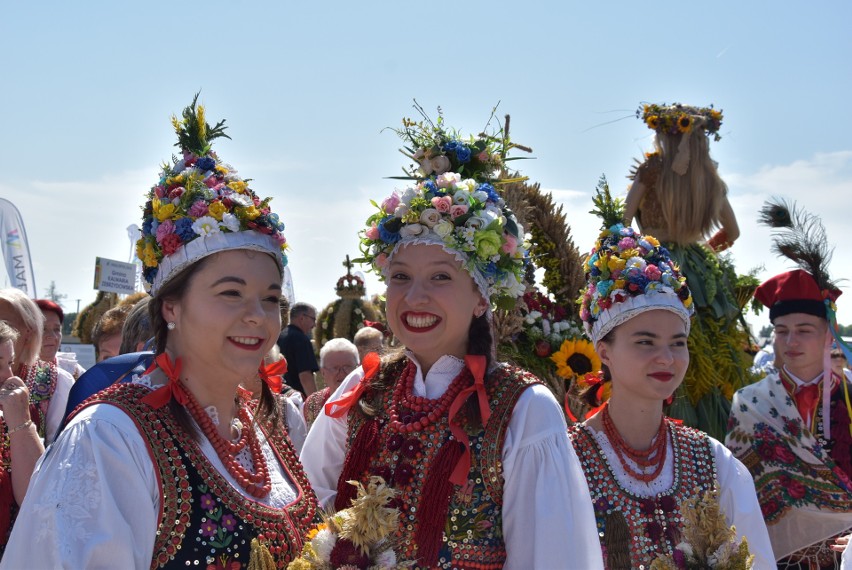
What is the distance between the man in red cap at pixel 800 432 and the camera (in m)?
→ 4.22

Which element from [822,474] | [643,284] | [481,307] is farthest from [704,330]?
[481,307]

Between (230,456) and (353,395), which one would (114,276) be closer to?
(353,395)

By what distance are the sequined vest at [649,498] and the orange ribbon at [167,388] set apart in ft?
5.48

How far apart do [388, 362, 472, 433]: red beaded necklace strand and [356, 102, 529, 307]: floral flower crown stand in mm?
347

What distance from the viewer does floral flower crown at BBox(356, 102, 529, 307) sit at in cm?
283

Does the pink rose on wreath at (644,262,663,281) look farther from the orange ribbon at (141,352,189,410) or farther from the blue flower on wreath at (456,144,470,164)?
the orange ribbon at (141,352,189,410)

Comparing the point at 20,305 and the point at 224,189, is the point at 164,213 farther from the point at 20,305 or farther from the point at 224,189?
the point at 20,305

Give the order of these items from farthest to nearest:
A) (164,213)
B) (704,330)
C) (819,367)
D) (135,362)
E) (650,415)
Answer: (704,330)
(819,367)
(650,415)
(135,362)
(164,213)

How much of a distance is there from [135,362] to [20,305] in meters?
1.80

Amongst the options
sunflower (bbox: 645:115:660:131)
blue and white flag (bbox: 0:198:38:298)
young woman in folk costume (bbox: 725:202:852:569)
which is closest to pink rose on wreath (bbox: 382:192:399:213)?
young woman in folk costume (bbox: 725:202:852:569)

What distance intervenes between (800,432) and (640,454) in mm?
1575

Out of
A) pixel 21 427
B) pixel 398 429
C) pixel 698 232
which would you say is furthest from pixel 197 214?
pixel 698 232

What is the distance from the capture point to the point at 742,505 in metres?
3.22

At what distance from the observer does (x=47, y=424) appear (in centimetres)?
414
